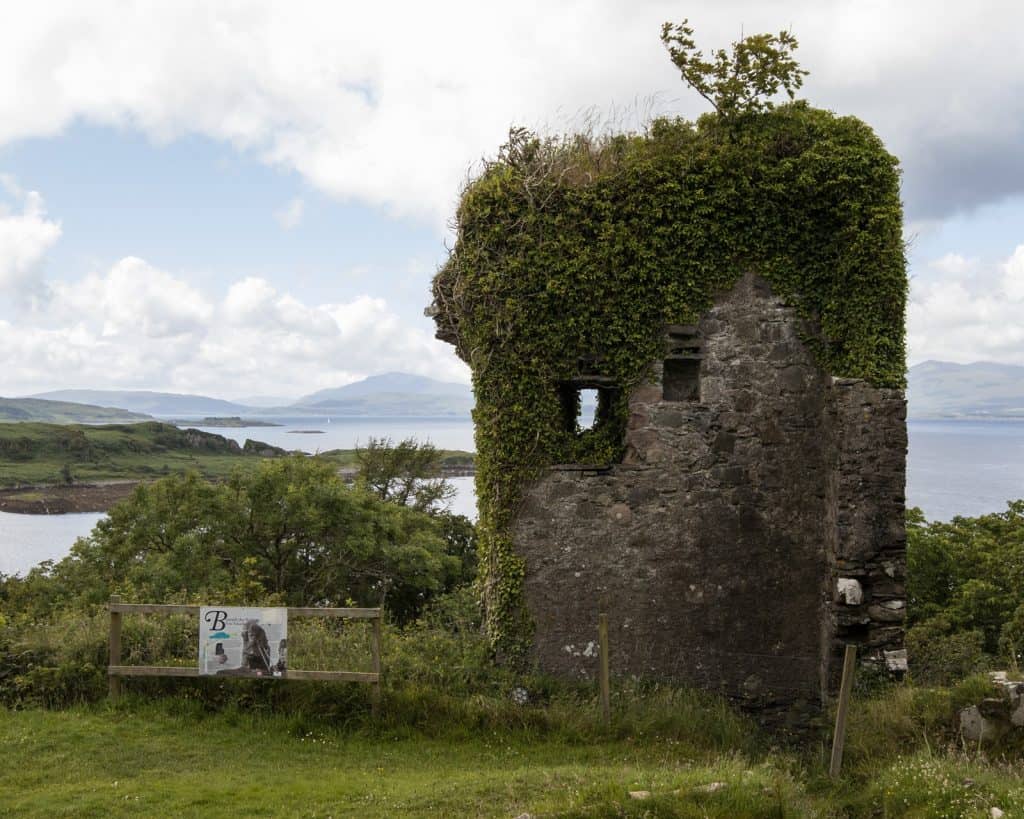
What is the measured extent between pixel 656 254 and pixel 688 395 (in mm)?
1653

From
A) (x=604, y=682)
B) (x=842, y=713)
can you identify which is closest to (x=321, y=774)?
(x=604, y=682)

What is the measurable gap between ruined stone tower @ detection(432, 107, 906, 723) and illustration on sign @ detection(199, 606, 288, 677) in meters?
2.55

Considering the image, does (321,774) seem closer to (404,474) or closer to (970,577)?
(970,577)

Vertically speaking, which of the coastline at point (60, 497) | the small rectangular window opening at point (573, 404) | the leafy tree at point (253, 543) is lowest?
the coastline at point (60, 497)

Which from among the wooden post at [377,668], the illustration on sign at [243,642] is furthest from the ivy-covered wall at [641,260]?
the illustration on sign at [243,642]

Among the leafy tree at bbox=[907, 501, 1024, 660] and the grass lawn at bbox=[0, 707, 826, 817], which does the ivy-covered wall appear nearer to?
the grass lawn at bbox=[0, 707, 826, 817]

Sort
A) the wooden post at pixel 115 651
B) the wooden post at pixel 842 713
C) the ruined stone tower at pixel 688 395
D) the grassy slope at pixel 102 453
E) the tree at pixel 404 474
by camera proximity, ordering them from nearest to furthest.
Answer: the wooden post at pixel 842 713 < the wooden post at pixel 115 651 < the ruined stone tower at pixel 688 395 < the tree at pixel 404 474 < the grassy slope at pixel 102 453

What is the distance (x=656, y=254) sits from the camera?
9.23 metres

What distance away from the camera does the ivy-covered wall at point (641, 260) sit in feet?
29.8

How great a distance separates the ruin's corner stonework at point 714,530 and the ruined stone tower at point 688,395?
0.07ft

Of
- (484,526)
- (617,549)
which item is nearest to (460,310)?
(484,526)

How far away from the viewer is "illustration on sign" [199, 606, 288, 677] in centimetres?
797

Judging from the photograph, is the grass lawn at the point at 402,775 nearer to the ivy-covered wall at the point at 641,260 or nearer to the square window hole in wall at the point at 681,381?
the ivy-covered wall at the point at 641,260

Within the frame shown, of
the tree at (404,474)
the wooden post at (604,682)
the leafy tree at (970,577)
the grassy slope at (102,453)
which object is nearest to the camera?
the wooden post at (604,682)
